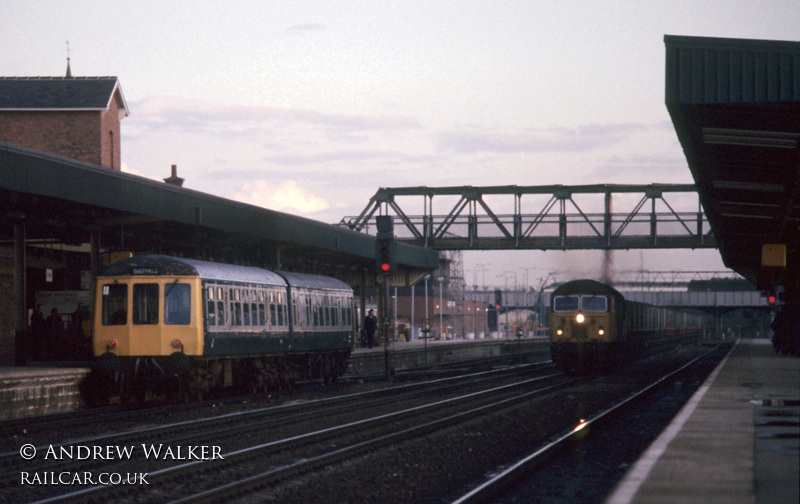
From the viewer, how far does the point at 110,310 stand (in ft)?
69.4

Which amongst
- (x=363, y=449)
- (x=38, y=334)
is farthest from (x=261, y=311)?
(x=363, y=449)

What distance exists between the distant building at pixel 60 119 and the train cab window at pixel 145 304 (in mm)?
30467

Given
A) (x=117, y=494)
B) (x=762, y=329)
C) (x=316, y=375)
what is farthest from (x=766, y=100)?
(x=762, y=329)

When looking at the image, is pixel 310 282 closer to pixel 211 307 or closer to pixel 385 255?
pixel 385 255

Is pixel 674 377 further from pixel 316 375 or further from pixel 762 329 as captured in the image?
pixel 762 329

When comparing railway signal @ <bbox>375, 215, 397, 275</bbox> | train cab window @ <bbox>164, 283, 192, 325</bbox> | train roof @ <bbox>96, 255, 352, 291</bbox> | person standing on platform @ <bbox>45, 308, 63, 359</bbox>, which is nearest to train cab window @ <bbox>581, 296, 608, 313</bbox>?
railway signal @ <bbox>375, 215, 397, 275</bbox>

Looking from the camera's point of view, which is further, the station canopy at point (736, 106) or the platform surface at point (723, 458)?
the station canopy at point (736, 106)

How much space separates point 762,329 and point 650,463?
161 m

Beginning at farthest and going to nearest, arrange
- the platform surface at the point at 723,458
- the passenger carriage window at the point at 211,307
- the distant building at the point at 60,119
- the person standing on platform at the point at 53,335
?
the distant building at the point at 60,119
the person standing on platform at the point at 53,335
the passenger carriage window at the point at 211,307
the platform surface at the point at 723,458

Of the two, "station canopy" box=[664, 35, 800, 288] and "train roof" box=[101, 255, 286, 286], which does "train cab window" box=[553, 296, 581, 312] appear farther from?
"station canopy" box=[664, 35, 800, 288]

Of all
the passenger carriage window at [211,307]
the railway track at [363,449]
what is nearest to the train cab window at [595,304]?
the railway track at [363,449]

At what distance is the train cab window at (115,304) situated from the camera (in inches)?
827

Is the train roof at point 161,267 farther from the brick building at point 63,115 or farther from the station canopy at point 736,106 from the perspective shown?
the brick building at point 63,115

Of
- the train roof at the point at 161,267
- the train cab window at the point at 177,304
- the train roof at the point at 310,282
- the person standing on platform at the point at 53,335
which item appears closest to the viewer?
the train cab window at the point at 177,304
